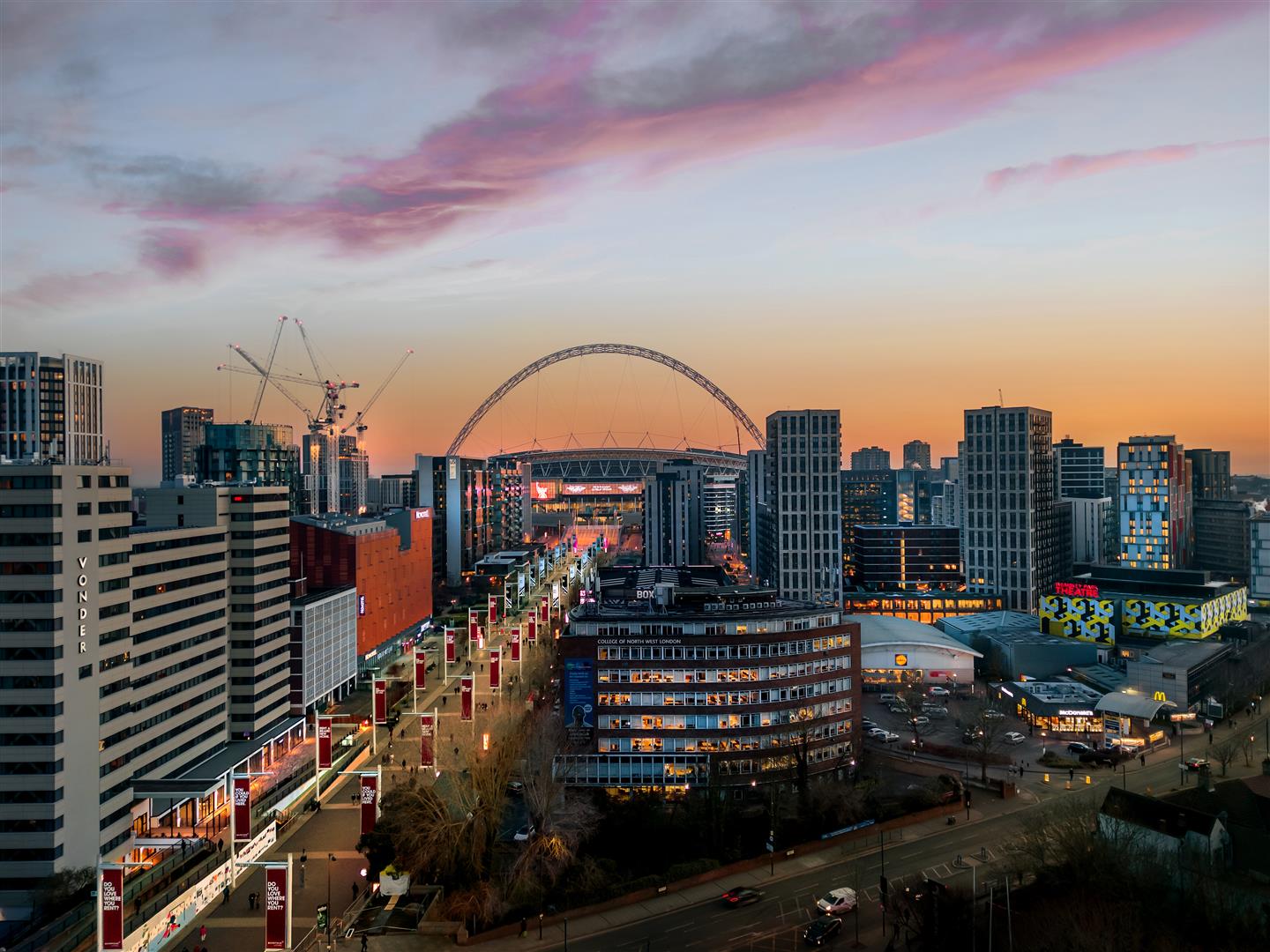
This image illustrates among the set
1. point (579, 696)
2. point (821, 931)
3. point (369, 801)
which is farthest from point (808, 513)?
point (369, 801)

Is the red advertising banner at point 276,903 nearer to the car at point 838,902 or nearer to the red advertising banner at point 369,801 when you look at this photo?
the red advertising banner at point 369,801

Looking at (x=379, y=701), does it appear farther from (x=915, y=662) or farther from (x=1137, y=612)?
(x=1137, y=612)

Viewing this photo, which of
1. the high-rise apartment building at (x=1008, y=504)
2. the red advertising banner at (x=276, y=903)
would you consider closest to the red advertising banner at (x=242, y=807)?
the red advertising banner at (x=276, y=903)

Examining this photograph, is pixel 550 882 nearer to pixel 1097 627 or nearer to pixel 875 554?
pixel 1097 627

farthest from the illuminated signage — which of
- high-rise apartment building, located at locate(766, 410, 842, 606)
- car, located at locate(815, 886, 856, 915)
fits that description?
car, located at locate(815, 886, 856, 915)

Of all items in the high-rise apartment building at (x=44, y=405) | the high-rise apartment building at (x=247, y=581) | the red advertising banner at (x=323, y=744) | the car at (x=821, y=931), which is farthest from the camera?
the high-rise apartment building at (x=44, y=405)
